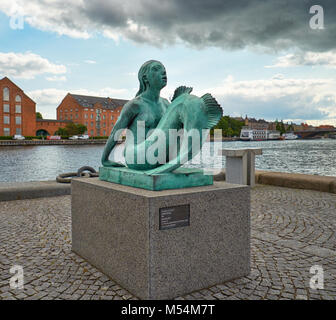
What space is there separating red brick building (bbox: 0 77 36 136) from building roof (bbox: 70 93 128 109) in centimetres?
2426

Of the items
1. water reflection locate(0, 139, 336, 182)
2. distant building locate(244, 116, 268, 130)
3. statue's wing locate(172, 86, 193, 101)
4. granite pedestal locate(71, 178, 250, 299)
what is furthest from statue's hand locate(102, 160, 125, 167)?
distant building locate(244, 116, 268, 130)

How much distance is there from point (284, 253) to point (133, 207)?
2.58m

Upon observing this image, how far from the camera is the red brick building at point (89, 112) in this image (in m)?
97.0

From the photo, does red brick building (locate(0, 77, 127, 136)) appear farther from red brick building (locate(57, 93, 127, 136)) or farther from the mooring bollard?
the mooring bollard

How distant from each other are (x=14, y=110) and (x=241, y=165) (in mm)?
72227

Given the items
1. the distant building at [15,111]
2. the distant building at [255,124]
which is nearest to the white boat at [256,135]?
the distant building at [255,124]

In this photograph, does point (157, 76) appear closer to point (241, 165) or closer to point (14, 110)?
point (241, 165)

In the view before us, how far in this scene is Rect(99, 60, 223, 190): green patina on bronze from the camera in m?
3.61

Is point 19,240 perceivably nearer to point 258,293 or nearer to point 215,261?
point 215,261

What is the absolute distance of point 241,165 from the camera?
11.1 meters

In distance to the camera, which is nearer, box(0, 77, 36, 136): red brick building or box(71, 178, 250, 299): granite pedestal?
box(71, 178, 250, 299): granite pedestal
